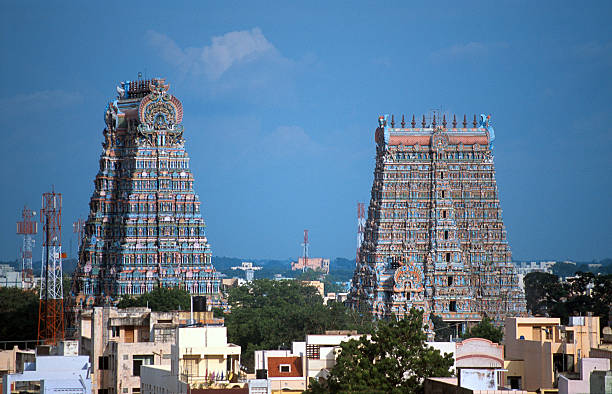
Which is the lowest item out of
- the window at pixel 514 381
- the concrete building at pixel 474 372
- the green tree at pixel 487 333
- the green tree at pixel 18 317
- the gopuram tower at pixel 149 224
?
the window at pixel 514 381

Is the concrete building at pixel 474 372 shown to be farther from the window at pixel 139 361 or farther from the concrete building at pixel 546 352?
the window at pixel 139 361

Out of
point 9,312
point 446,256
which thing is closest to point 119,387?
point 9,312

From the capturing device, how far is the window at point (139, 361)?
97312mm

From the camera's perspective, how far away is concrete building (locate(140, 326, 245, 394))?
267 feet

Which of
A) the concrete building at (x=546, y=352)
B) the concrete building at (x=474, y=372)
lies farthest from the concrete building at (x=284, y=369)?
the concrete building at (x=546, y=352)

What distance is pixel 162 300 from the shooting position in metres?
158

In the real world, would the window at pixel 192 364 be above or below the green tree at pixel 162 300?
below

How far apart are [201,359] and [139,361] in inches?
639

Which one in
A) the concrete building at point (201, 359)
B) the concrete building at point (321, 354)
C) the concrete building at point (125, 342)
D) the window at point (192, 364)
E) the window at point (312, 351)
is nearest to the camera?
the concrete building at point (201, 359)

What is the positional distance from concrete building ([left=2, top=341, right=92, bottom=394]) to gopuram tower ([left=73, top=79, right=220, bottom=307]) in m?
76.9

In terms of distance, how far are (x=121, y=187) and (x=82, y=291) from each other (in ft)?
40.8

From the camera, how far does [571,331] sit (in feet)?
289

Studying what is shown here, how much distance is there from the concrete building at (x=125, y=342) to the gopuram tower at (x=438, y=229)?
7398 cm

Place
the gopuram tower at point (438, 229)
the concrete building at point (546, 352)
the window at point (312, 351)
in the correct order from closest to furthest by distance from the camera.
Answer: the concrete building at point (546, 352), the window at point (312, 351), the gopuram tower at point (438, 229)
